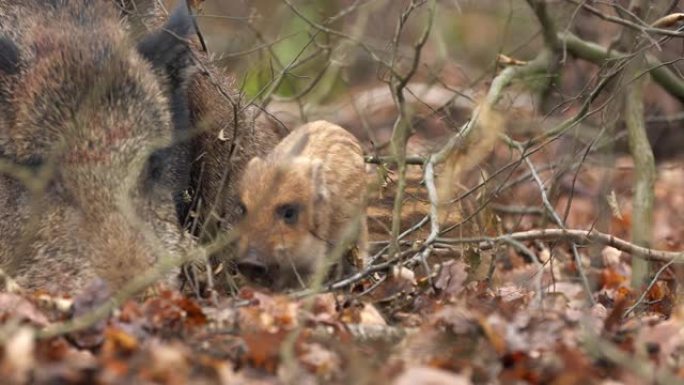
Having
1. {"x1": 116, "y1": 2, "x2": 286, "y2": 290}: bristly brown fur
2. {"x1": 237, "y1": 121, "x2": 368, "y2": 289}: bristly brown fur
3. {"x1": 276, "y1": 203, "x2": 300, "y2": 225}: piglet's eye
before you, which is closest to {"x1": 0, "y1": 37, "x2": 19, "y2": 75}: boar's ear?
{"x1": 116, "y1": 2, "x2": 286, "y2": 290}: bristly brown fur

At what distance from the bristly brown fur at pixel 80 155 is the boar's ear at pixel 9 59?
0.7 inches

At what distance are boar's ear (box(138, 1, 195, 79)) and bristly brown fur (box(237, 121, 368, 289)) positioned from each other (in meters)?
0.81

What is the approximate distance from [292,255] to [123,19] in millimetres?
2075

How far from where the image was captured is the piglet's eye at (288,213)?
6.66 m

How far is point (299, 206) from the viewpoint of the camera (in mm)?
6758

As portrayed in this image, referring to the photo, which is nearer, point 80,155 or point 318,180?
point 80,155

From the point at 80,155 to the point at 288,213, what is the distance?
1131 mm

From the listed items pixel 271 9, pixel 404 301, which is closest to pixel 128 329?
pixel 404 301

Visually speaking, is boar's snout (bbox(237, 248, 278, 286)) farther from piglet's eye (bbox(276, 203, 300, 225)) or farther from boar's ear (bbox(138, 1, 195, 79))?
boar's ear (bbox(138, 1, 195, 79))

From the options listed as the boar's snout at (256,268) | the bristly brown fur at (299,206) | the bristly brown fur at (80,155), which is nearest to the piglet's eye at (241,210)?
the bristly brown fur at (299,206)

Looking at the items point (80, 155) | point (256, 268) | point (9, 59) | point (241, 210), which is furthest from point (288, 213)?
point (9, 59)

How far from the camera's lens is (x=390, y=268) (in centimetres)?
628

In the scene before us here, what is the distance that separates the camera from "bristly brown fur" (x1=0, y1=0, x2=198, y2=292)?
6.33 m

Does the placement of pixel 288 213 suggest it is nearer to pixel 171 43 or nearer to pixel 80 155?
pixel 80 155
